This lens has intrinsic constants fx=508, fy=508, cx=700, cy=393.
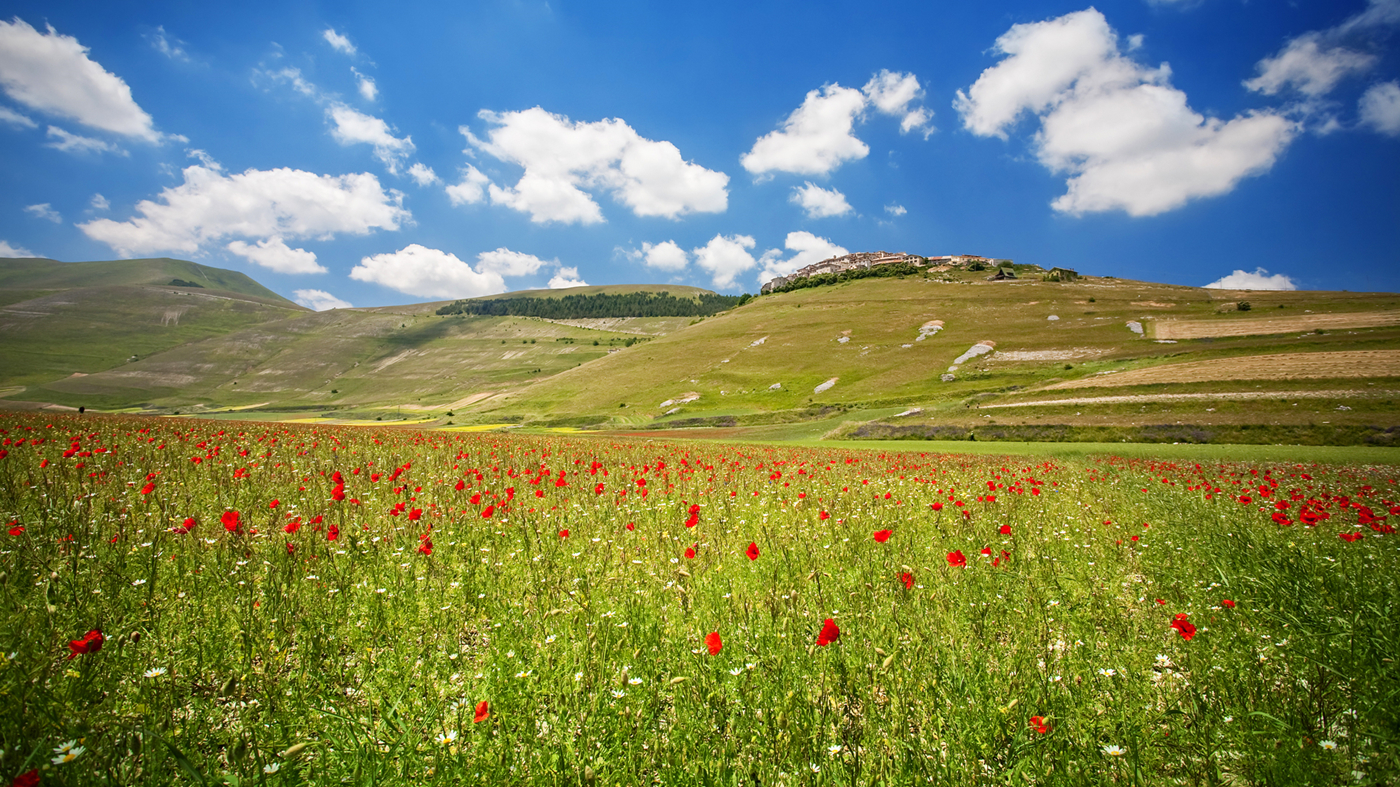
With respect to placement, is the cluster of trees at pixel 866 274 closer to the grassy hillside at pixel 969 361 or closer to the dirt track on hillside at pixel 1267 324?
the grassy hillside at pixel 969 361

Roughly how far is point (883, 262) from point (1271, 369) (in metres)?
144

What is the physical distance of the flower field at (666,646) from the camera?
2672 mm

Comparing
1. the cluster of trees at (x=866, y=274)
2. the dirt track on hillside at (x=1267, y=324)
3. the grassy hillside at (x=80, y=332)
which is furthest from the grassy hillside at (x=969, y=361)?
the grassy hillside at (x=80, y=332)

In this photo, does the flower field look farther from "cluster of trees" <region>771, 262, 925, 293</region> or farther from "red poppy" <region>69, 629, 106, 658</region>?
"cluster of trees" <region>771, 262, 925, 293</region>

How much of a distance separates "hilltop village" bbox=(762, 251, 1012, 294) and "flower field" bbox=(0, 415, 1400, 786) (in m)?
161

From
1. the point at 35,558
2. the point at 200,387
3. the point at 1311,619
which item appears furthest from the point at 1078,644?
the point at 200,387

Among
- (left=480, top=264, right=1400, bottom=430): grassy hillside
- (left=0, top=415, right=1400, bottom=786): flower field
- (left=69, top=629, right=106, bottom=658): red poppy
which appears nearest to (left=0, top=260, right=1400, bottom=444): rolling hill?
(left=480, top=264, right=1400, bottom=430): grassy hillside

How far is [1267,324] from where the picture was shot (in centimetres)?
6406

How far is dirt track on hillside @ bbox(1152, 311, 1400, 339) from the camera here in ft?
188

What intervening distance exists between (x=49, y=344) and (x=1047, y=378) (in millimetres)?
A: 260615

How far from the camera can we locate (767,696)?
319 centimetres

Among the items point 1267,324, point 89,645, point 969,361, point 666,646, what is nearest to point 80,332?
point 969,361

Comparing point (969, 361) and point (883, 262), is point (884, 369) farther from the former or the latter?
point (883, 262)

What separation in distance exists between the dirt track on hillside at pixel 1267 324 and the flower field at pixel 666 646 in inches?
3100
